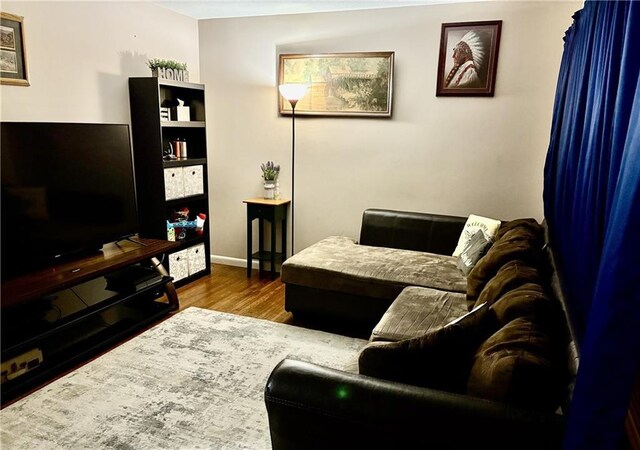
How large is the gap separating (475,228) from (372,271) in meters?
0.93

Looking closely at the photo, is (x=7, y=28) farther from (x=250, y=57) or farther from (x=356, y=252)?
(x=356, y=252)

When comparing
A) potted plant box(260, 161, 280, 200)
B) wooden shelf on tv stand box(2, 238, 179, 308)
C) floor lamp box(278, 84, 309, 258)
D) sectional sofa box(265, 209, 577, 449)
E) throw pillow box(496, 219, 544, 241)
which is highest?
floor lamp box(278, 84, 309, 258)

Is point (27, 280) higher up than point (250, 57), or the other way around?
point (250, 57)

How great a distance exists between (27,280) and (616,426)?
276 cm

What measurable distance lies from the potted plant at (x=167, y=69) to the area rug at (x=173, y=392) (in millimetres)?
2087

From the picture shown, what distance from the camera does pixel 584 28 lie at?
2240 mm

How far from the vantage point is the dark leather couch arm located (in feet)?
3.78

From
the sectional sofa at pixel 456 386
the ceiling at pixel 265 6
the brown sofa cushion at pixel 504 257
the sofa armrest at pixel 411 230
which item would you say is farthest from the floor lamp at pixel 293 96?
the sectional sofa at pixel 456 386

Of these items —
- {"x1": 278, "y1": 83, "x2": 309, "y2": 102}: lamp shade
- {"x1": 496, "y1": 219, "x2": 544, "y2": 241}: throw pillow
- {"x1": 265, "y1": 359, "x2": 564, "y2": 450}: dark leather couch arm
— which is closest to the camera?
{"x1": 265, "y1": 359, "x2": 564, "y2": 450}: dark leather couch arm

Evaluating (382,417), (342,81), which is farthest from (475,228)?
(382,417)

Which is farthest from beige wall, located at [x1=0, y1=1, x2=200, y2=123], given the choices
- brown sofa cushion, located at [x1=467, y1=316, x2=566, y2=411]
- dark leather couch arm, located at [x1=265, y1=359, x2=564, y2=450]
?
brown sofa cushion, located at [x1=467, y1=316, x2=566, y2=411]

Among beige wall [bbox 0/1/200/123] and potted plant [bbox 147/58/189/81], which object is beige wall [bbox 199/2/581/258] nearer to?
potted plant [bbox 147/58/189/81]

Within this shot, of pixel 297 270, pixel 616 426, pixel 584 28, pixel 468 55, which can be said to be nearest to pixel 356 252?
pixel 297 270

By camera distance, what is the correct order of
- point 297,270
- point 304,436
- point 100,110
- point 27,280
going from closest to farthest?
point 304,436, point 27,280, point 297,270, point 100,110
